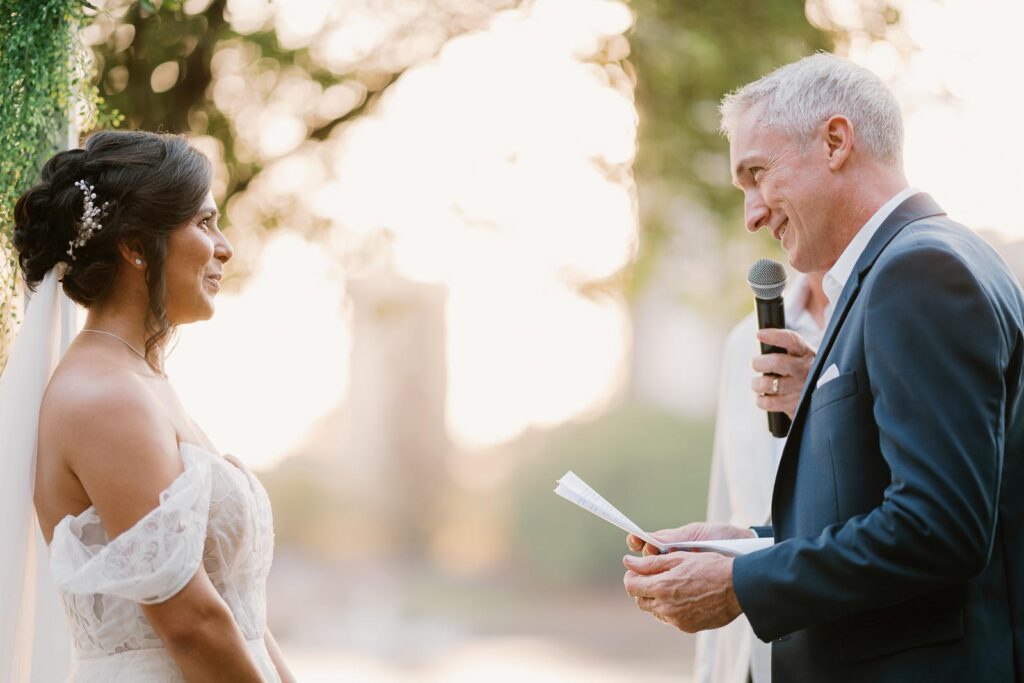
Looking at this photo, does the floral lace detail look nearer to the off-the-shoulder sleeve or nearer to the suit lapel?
the off-the-shoulder sleeve

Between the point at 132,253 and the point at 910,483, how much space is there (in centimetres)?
158

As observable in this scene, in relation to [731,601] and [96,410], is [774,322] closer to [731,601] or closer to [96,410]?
[731,601]

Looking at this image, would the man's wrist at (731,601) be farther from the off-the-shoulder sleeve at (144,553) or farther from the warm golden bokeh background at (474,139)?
the warm golden bokeh background at (474,139)

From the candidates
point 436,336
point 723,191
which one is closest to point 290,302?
point 723,191

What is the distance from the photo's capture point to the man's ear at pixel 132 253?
226cm

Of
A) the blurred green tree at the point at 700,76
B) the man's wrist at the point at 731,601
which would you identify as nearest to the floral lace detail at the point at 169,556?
the man's wrist at the point at 731,601

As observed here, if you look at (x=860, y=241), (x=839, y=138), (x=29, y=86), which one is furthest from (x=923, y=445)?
(x=29, y=86)

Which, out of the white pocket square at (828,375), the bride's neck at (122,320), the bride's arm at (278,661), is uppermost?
the bride's neck at (122,320)

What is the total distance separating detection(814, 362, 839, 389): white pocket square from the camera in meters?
1.97

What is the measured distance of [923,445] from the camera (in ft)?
5.85

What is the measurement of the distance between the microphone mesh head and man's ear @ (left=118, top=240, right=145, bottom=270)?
136 cm

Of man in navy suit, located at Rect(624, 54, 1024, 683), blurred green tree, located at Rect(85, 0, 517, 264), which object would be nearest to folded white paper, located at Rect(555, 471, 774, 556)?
man in navy suit, located at Rect(624, 54, 1024, 683)

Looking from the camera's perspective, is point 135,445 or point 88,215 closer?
point 135,445

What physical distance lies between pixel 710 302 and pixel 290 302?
2236 mm
